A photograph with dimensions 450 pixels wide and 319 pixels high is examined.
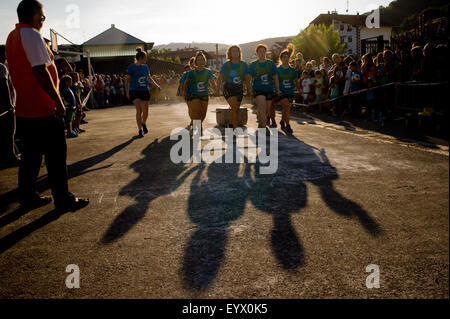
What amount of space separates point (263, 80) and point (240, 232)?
5.84 meters

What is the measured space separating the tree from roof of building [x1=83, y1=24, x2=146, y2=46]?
2529cm

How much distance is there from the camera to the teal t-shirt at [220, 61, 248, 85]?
26.3 ft

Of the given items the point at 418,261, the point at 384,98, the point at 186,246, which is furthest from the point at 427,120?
the point at 186,246

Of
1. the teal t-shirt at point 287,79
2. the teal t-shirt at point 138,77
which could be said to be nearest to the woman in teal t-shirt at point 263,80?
the teal t-shirt at point 287,79

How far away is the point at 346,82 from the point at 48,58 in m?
9.50

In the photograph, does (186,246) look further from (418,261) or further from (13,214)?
(13,214)

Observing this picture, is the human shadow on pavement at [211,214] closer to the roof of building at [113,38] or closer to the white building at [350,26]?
the roof of building at [113,38]

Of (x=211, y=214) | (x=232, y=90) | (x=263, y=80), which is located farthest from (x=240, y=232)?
(x=263, y=80)

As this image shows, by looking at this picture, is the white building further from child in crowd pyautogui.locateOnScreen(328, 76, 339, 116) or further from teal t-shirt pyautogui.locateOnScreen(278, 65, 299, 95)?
teal t-shirt pyautogui.locateOnScreen(278, 65, 299, 95)

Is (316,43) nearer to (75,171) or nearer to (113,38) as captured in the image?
(113,38)

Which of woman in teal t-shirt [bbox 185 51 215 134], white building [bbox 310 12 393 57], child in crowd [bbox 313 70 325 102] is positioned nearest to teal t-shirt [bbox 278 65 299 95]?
woman in teal t-shirt [bbox 185 51 215 134]

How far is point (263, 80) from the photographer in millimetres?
8289

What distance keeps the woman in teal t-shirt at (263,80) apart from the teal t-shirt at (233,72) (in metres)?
0.23

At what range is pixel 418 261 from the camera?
2391 mm
